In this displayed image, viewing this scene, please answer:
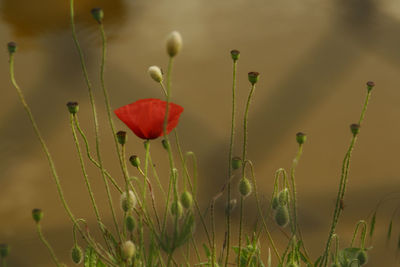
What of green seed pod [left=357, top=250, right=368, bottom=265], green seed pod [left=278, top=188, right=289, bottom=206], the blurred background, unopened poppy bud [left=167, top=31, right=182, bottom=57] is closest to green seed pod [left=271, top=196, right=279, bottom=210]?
green seed pod [left=278, top=188, right=289, bottom=206]

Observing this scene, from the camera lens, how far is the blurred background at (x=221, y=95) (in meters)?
1.34

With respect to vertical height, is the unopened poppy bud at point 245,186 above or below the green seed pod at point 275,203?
above

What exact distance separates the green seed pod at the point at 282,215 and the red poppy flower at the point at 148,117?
166mm

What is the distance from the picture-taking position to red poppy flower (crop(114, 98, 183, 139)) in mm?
708

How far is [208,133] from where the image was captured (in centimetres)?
160

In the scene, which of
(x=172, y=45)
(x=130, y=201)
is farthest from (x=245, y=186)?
(x=172, y=45)

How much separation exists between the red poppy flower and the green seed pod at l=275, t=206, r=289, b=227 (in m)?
0.17

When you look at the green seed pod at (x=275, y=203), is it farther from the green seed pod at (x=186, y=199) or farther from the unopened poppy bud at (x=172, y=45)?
the unopened poppy bud at (x=172, y=45)

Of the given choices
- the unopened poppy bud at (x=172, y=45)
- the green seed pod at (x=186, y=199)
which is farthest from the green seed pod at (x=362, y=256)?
the unopened poppy bud at (x=172, y=45)

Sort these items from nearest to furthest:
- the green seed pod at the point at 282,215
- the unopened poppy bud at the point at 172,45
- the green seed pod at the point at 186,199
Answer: the unopened poppy bud at the point at 172,45 < the green seed pod at the point at 186,199 < the green seed pod at the point at 282,215

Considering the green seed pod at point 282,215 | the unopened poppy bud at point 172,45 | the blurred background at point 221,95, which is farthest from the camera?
the blurred background at point 221,95

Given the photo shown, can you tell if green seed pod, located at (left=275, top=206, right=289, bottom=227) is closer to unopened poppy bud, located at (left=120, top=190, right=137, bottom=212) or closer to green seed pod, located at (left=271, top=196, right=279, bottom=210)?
green seed pod, located at (left=271, top=196, right=279, bottom=210)

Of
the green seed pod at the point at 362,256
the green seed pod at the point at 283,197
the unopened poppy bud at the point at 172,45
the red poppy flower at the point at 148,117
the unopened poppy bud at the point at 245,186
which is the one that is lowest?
the green seed pod at the point at 362,256

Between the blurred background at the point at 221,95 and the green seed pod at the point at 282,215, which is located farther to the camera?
the blurred background at the point at 221,95
